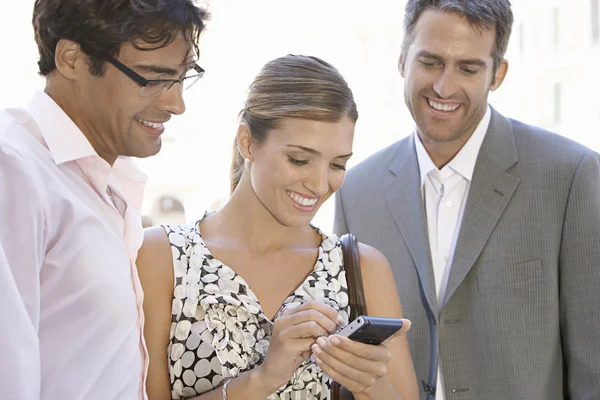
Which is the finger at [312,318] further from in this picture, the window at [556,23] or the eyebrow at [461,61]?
the window at [556,23]

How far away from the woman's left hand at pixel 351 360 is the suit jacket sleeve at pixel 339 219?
99 centimetres

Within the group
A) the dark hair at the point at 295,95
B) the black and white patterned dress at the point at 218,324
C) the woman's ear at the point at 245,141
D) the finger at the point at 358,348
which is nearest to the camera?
the finger at the point at 358,348

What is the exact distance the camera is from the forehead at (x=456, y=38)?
259cm

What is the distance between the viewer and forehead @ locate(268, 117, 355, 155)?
201 centimetres

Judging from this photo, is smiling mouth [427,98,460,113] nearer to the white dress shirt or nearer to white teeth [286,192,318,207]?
the white dress shirt

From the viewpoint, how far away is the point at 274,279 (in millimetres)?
2068

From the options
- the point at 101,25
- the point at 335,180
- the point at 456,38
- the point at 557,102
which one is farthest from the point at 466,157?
the point at 557,102

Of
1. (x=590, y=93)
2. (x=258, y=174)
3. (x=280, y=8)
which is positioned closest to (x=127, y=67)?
(x=258, y=174)

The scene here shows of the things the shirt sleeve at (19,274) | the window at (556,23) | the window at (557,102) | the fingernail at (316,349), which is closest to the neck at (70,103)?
the shirt sleeve at (19,274)

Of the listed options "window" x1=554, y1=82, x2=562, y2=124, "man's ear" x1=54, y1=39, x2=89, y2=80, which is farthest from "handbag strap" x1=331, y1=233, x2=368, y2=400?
"window" x1=554, y1=82, x2=562, y2=124

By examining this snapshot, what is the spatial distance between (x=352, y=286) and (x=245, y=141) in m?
0.48

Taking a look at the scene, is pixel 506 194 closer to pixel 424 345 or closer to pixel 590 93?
pixel 424 345

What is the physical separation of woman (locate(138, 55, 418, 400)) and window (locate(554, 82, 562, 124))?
12.7 metres

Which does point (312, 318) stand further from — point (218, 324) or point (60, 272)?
point (60, 272)
